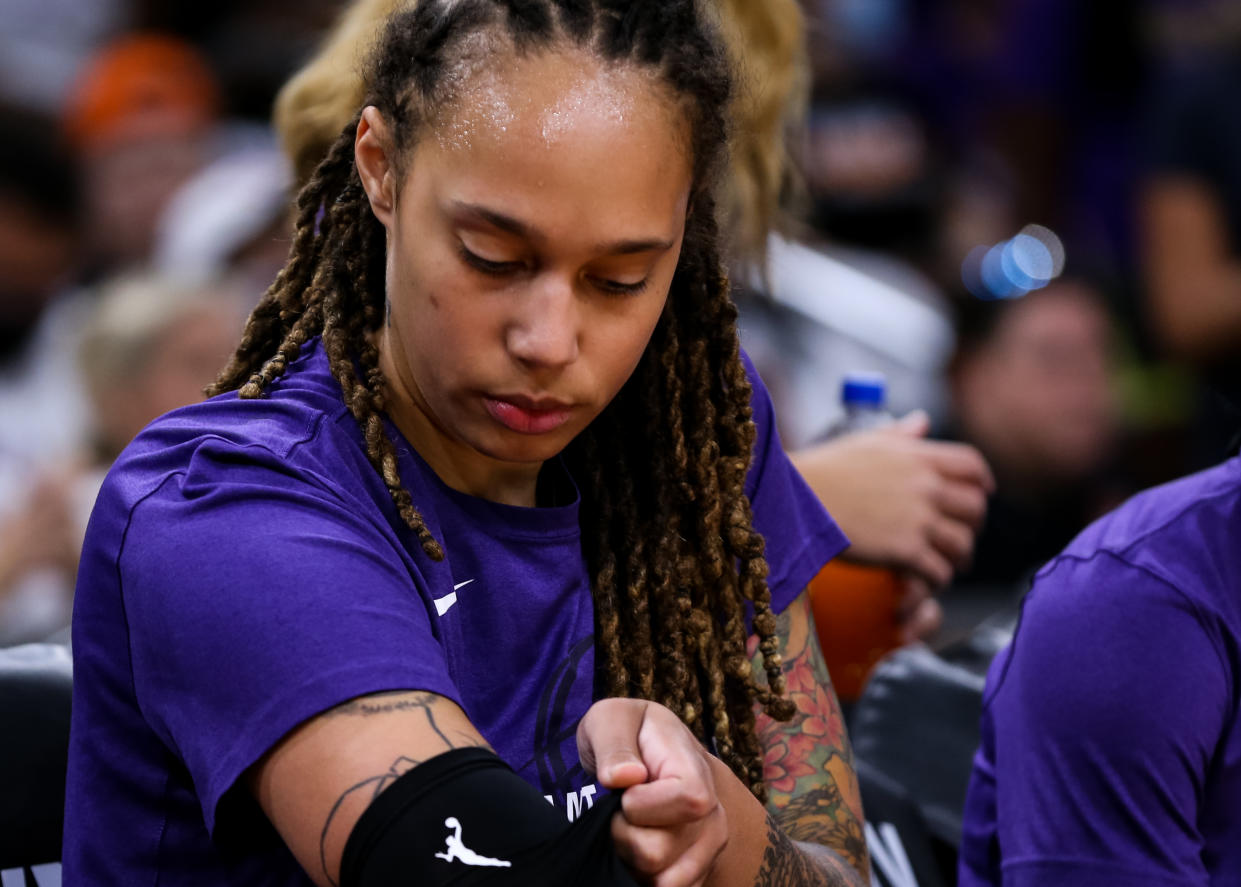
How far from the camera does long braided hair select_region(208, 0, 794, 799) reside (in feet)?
4.80

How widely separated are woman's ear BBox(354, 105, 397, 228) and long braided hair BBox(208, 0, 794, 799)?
0.06 feet

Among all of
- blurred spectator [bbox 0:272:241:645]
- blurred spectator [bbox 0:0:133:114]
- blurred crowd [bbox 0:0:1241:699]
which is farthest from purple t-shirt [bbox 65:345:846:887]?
blurred spectator [bbox 0:0:133:114]

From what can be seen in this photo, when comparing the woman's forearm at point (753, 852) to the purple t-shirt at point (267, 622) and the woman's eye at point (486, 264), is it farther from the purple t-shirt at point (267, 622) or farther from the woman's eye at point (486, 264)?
the woman's eye at point (486, 264)

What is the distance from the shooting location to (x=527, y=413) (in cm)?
142

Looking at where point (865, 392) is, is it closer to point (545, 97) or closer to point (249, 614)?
point (545, 97)

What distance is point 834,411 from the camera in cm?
468

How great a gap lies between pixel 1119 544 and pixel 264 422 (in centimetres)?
94

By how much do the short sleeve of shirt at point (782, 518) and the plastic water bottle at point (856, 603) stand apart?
0.54m

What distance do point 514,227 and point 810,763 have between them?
710 millimetres

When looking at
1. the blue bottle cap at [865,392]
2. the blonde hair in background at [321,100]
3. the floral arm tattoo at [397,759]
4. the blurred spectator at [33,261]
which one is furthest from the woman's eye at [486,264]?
the blurred spectator at [33,261]

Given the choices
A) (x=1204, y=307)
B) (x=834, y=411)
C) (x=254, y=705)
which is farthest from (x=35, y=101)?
(x=254, y=705)

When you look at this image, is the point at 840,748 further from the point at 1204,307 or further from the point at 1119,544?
the point at 1204,307

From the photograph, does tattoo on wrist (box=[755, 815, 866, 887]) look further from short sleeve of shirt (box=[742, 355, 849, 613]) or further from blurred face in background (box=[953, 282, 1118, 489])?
blurred face in background (box=[953, 282, 1118, 489])

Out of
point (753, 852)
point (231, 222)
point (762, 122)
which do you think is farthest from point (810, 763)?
point (231, 222)
